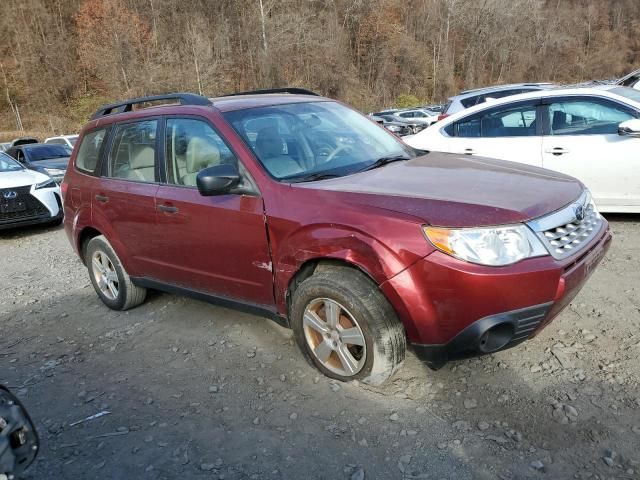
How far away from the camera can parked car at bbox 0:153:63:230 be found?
325 inches

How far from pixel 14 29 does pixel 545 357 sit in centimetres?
5107

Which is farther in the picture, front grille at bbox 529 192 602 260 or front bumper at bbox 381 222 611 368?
front grille at bbox 529 192 602 260

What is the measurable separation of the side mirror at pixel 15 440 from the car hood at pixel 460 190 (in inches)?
68.7

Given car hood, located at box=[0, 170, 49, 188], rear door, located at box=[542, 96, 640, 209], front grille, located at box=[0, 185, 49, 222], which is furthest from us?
car hood, located at box=[0, 170, 49, 188]

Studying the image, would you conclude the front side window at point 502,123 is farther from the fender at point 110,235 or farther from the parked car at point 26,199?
the parked car at point 26,199

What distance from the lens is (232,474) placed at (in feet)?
7.98

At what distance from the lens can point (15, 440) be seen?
5.66 feet

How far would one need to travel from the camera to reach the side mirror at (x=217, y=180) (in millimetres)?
2990

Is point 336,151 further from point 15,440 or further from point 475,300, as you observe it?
point 15,440

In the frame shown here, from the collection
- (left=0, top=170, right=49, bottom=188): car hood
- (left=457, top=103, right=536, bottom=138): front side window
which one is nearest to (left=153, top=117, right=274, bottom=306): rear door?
(left=457, top=103, right=536, bottom=138): front side window

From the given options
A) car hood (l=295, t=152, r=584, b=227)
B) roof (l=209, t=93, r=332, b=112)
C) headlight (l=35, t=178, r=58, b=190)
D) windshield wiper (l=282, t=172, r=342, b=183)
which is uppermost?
roof (l=209, t=93, r=332, b=112)

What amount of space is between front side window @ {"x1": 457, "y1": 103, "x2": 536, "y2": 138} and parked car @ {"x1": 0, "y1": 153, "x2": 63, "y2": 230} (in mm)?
6646

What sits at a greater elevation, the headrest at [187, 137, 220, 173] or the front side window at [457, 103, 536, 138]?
the headrest at [187, 137, 220, 173]

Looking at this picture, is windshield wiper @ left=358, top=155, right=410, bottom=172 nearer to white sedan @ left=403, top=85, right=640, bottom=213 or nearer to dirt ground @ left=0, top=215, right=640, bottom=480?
dirt ground @ left=0, top=215, right=640, bottom=480
